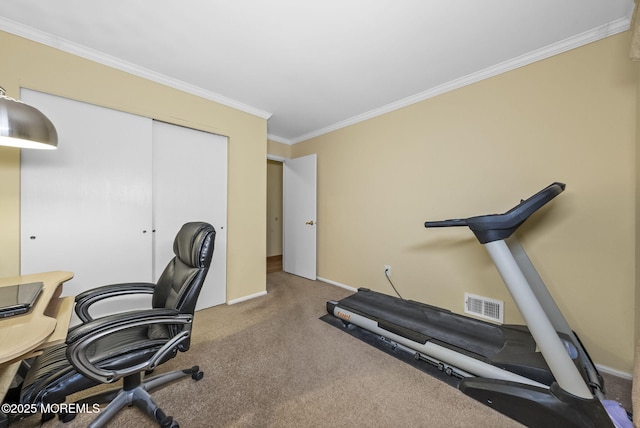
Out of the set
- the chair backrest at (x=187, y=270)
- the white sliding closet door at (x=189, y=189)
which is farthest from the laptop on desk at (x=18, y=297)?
the white sliding closet door at (x=189, y=189)

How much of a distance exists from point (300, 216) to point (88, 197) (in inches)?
101

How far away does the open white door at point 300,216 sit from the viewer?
3.74m

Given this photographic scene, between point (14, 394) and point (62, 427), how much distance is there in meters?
0.38

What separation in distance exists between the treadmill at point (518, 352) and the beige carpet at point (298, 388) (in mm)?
130

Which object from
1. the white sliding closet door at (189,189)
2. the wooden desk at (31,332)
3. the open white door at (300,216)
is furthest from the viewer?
the open white door at (300,216)

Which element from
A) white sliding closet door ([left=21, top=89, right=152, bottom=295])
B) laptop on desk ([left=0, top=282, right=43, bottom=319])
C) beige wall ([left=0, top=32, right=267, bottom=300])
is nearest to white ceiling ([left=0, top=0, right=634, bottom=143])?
beige wall ([left=0, top=32, right=267, bottom=300])

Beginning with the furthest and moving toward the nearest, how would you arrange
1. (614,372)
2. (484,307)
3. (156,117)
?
1. (156,117)
2. (484,307)
3. (614,372)

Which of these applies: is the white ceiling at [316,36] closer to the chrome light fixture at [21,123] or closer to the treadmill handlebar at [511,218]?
the chrome light fixture at [21,123]

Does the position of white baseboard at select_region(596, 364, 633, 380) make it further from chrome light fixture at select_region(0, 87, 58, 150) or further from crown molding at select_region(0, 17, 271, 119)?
crown molding at select_region(0, 17, 271, 119)

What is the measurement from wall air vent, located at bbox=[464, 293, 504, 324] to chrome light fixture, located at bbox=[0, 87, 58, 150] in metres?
3.26

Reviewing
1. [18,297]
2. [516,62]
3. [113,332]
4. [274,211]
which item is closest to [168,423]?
[113,332]

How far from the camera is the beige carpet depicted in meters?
1.30

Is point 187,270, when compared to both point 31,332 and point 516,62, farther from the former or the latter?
point 516,62

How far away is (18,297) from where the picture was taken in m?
1.14
